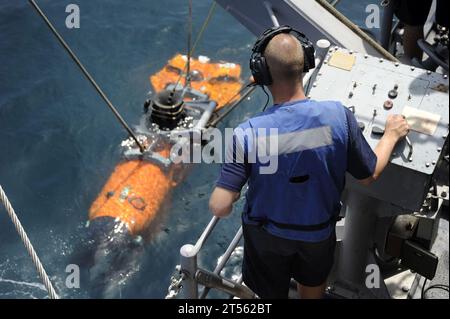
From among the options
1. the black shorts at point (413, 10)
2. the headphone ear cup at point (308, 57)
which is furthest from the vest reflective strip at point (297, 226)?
the black shorts at point (413, 10)

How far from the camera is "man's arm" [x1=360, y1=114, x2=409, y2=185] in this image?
336 centimetres

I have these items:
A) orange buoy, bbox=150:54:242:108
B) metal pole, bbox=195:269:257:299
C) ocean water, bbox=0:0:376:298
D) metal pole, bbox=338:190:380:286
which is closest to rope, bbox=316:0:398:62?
metal pole, bbox=338:190:380:286

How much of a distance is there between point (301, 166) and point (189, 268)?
3.35ft

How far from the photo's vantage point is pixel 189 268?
11.8ft

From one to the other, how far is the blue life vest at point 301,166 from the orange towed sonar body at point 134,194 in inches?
224

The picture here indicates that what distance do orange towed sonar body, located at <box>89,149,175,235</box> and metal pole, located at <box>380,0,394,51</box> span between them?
4212 mm

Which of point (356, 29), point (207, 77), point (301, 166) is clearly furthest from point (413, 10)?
point (207, 77)

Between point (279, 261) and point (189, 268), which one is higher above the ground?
point (279, 261)

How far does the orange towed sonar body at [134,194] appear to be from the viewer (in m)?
8.80

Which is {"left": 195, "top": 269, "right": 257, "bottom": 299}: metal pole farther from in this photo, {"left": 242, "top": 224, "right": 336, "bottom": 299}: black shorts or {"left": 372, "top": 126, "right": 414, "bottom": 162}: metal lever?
{"left": 372, "top": 126, "right": 414, "bottom": 162}: metal lever

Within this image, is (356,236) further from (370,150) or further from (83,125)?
(83,125)

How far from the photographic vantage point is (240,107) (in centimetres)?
1151

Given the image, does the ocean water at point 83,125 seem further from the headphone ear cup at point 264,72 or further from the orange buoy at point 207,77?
the headphone ear cup at point 264,72
